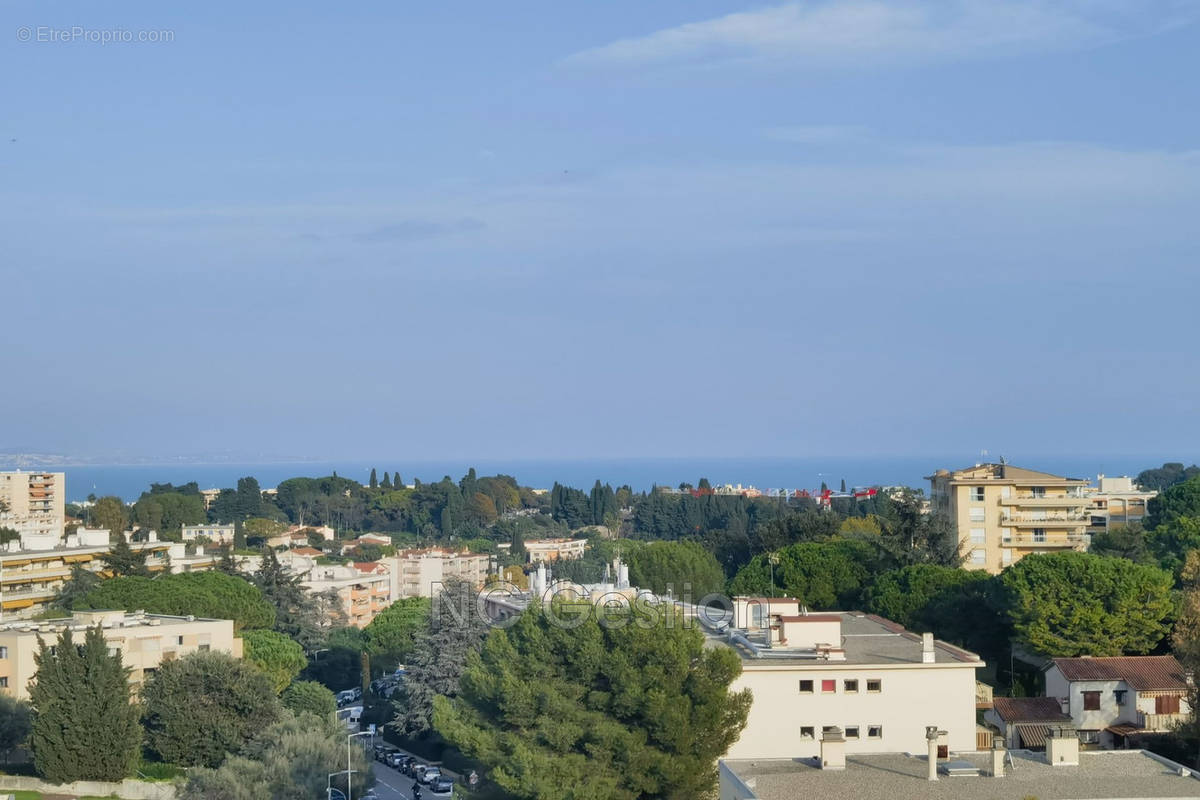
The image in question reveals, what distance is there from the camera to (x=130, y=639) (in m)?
50.5

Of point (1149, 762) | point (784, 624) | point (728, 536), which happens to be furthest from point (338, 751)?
point (728, 536)

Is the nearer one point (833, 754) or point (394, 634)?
point (833, 754)

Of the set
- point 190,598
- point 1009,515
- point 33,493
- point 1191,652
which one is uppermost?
point 33,493

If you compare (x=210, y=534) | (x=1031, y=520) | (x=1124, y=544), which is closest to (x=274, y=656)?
(x=1124, y=544)

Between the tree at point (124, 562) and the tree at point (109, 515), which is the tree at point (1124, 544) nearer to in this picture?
the tree at point (124, 562)

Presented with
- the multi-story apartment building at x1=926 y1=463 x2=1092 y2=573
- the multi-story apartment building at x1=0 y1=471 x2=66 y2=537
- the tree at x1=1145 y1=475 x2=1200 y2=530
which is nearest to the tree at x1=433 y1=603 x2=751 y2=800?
the multi-story apartment building at x1=926 y1=463 x2=1092 y2=573

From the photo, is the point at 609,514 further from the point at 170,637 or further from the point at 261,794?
the point at 261,794

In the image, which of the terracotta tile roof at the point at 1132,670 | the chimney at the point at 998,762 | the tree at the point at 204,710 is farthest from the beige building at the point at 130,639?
the chimney at the point at 998,762

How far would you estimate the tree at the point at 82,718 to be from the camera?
41.2 m

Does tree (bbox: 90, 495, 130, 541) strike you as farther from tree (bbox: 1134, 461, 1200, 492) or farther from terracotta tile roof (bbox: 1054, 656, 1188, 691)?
tree (bbox: 1134, 461, 1200, 492)

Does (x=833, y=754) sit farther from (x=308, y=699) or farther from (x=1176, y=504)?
(x=1176, y=504)

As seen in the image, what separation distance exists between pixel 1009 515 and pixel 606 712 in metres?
46.3

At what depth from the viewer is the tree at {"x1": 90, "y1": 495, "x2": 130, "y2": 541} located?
11025cm

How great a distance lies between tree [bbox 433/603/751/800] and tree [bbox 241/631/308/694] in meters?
20.1
